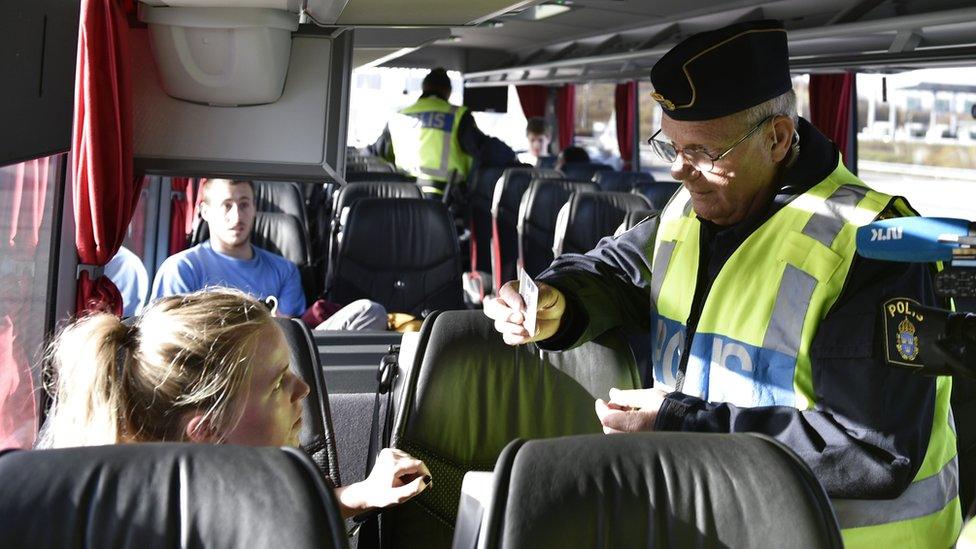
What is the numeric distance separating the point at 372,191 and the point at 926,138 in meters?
3.57

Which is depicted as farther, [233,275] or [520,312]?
[233,275]

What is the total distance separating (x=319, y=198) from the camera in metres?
9.09

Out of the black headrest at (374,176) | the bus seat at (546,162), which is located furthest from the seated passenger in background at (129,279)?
the bus seat at (546,162)

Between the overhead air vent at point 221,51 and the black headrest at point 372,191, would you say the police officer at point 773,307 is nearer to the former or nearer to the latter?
the overhead air vent at point 221,51

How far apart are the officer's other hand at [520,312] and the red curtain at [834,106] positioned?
6470 millimetres

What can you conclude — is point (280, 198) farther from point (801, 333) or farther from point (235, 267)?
point (801, 333)

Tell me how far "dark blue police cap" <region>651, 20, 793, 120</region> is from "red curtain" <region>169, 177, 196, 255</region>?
480 cm

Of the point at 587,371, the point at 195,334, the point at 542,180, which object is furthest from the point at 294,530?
the point at 542,180

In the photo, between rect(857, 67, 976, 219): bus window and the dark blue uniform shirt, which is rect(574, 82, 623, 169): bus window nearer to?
rect(857, 67, 976, 219): bus window

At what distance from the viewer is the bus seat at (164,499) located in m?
1.22

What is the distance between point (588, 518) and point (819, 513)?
11.9 inches

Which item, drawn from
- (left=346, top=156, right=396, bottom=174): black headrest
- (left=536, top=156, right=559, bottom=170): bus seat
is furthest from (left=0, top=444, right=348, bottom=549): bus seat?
(left=536, top=156, right=559, bottom=170): bus seat

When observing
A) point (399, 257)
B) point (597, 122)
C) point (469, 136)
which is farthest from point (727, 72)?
point (597, 122)

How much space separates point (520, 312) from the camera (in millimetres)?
2094
